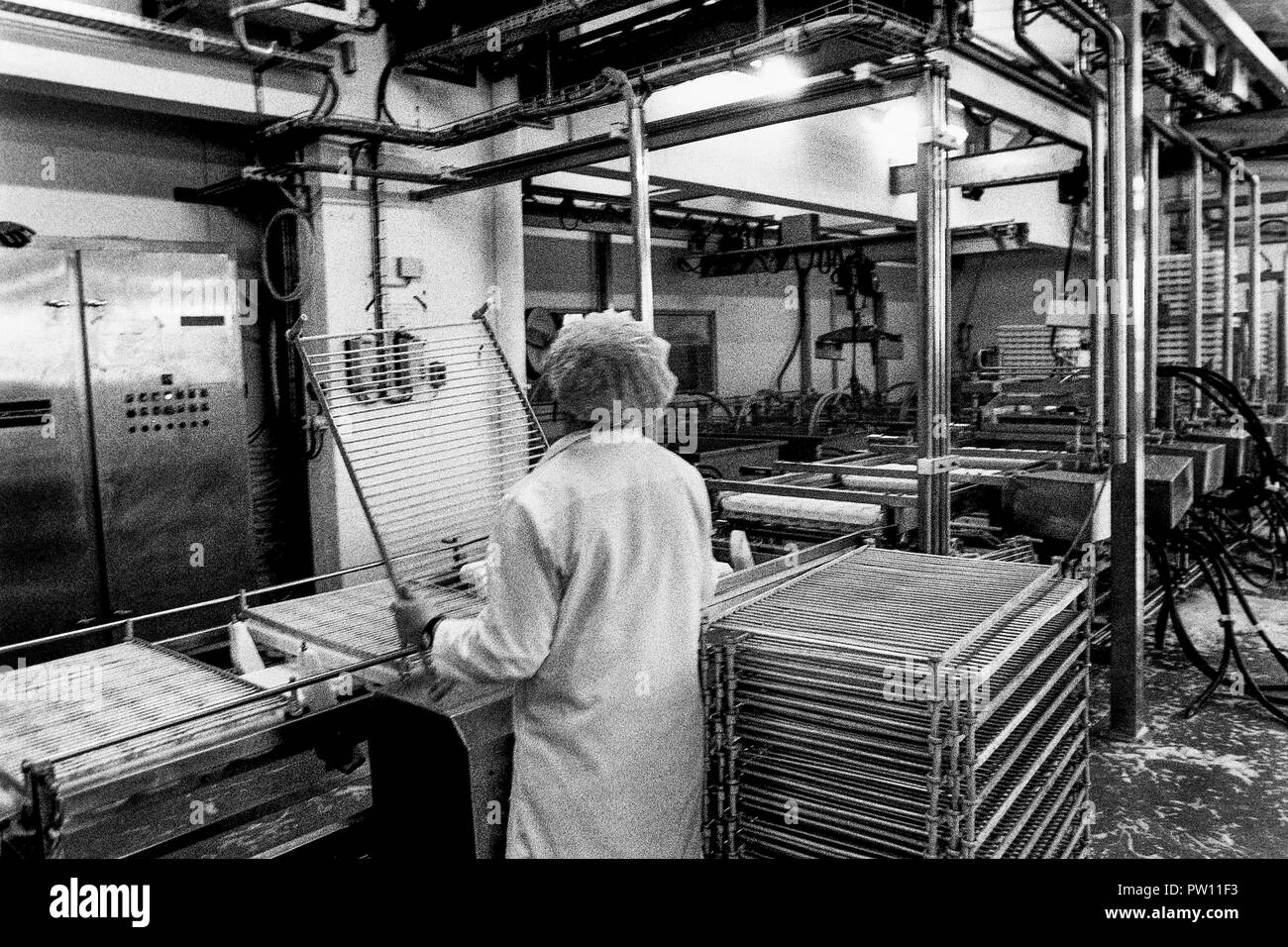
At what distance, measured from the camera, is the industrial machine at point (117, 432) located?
3.40 meters

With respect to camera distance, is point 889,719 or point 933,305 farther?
point 933,305

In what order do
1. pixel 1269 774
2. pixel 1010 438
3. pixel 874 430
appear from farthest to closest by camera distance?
pixel 874 430 < pixel 1010 438 < pixel 1269 774

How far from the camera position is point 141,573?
12.1 ft

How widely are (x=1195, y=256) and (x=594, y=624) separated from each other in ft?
17.5

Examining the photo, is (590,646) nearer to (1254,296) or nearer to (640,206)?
(640,206)

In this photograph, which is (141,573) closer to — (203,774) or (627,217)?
(203,774)

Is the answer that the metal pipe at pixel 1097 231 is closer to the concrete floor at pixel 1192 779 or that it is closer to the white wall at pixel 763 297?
the concrete floor at pixel 1192 779

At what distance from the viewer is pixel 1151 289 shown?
4.97 metres

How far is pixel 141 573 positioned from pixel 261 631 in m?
1.71

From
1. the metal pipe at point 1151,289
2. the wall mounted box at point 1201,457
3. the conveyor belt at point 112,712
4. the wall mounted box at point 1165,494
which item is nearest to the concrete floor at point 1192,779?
the wall mounted box at point 1165,494

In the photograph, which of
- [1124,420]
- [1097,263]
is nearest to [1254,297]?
[1097,263]

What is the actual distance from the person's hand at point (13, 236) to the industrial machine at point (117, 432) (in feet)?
0.10

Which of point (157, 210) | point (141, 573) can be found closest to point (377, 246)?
point (157, 210)
